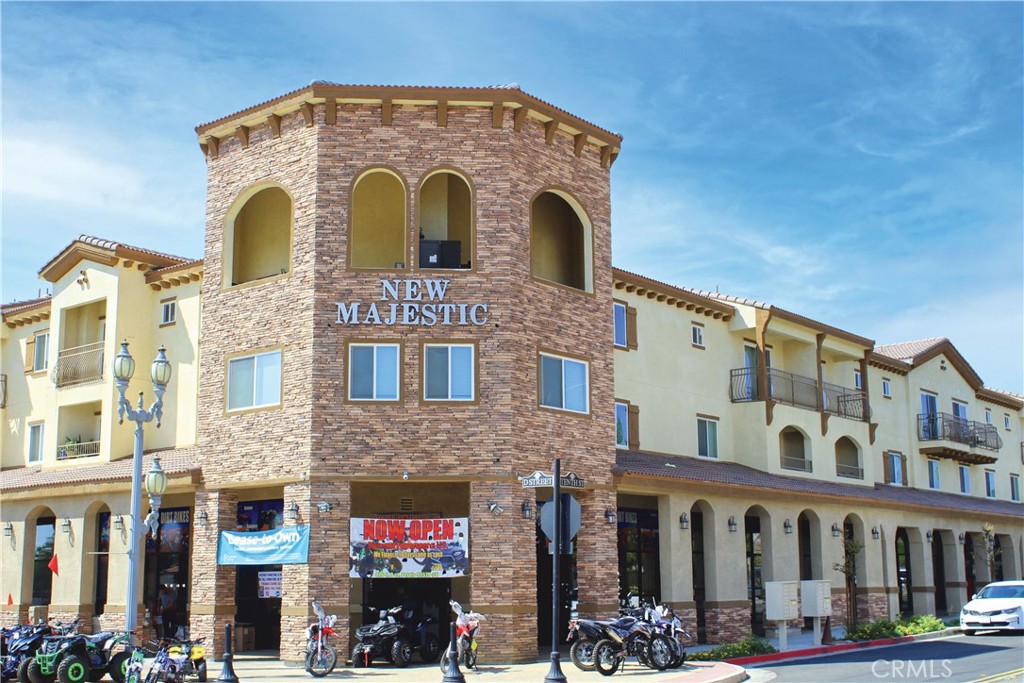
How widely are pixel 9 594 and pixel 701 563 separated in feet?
64.5

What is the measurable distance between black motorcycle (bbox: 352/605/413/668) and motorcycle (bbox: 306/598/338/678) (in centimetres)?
86

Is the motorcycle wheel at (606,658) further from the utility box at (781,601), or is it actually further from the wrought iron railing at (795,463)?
the wrought iron railing at (795,463)

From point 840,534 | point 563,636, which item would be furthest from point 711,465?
point 563,636

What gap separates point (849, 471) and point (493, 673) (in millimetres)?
22701

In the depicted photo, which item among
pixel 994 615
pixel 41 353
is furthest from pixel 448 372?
pixel 994 615

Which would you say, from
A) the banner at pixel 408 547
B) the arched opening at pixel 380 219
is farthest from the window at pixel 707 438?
the banner at pixel 408 547

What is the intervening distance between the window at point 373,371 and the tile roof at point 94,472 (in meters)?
4.69

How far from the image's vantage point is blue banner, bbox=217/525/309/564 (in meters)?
23.4

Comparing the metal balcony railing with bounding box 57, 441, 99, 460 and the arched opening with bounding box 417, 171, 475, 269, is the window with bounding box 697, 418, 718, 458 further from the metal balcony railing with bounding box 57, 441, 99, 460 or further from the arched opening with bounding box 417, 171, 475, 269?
the metal balcony railing with bounding box 57, 441, 99, 460

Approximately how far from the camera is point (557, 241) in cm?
2898

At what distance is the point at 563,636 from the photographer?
27547 millimetres

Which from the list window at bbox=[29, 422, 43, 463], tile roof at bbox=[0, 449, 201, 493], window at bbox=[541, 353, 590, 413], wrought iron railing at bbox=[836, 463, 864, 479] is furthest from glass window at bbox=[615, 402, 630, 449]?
window at bbox=[29, 422, 43, 463]

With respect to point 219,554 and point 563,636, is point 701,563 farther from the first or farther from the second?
point 219,554

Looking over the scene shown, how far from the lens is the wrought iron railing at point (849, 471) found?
40.1 metres
